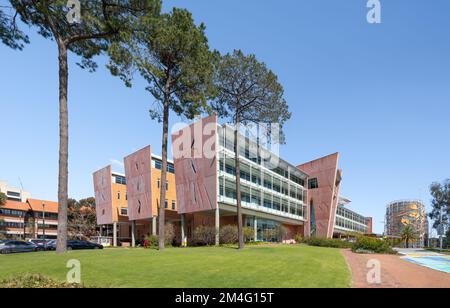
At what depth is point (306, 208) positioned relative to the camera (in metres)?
71.0

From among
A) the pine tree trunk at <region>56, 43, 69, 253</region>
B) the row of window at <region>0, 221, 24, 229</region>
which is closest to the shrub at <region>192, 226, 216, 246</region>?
the pine tree trunk at <region>56, 43, 69, 253</region>

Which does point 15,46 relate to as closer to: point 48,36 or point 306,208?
point 48,36

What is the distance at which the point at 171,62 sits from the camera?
1122 inches

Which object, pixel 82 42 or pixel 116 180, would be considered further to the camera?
pixel 116 180

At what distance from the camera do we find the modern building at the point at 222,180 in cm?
4212

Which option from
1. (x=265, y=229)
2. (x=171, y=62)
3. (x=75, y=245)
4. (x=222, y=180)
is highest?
(x=171, y=62)

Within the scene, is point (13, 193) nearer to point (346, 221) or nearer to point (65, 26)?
point (65, 26)

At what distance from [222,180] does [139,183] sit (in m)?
18.9

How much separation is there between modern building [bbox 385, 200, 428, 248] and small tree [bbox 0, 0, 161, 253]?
13386 cm

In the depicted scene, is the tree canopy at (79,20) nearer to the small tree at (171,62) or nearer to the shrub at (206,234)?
the small tree at (171,62)

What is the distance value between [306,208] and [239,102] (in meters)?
44.1

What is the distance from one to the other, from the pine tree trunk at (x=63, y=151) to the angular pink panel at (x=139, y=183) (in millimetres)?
30841

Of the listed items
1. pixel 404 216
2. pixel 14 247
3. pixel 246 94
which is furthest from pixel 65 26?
pixel 404 216
